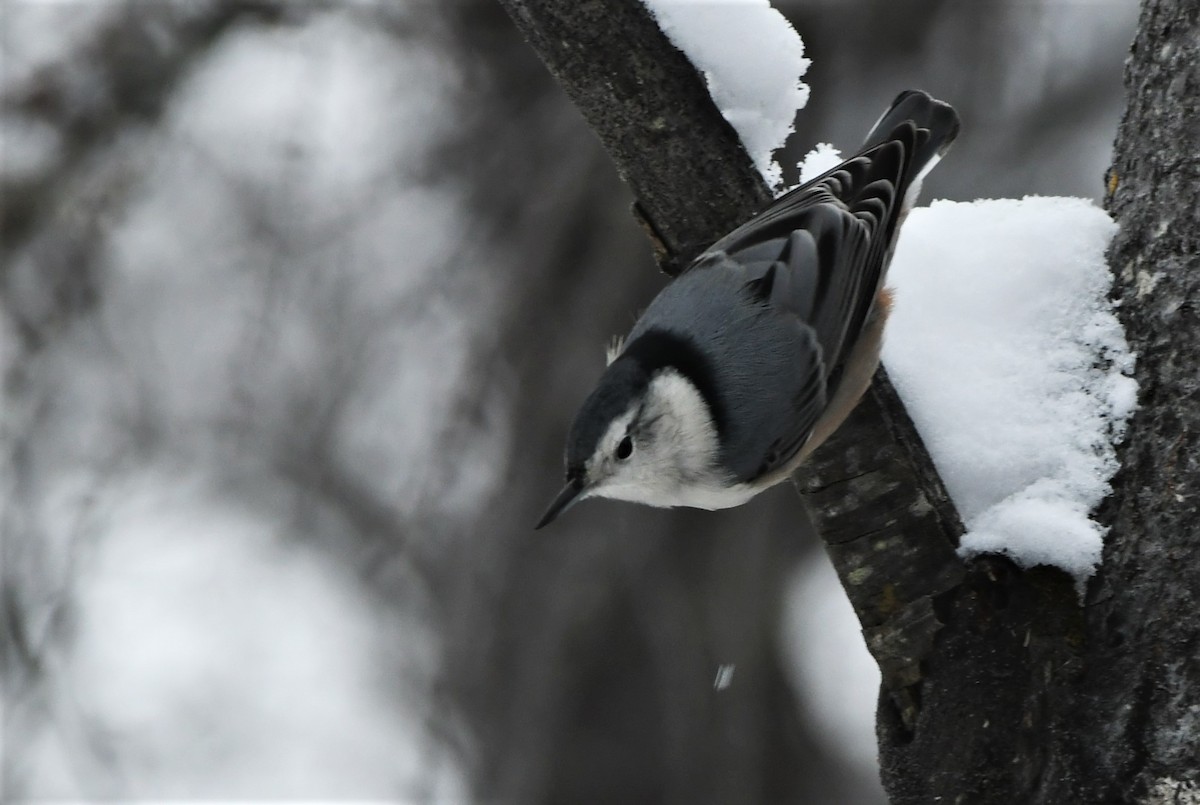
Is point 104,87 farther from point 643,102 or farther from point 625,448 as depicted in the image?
point 643,102

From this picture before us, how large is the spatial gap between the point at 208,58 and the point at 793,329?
9.40 ft

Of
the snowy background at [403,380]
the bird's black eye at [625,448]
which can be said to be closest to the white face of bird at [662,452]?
the bird's black eye at [625,448]

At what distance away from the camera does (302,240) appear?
15.1 ft

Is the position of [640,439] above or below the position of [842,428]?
above

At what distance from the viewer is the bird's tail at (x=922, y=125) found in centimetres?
251

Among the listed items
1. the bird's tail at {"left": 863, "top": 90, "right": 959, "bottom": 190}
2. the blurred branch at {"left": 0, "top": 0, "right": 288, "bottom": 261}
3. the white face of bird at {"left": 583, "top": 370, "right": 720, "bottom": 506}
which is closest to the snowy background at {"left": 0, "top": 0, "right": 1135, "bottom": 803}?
the blurred branch at {"left": 0, "top": 0, "right": 288, "bottom": 261}

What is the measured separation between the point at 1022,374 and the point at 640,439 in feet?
2.42

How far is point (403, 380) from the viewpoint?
16.5 ft

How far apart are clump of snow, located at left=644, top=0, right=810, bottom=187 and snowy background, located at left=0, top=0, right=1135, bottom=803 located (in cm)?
223

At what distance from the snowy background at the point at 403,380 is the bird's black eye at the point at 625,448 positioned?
2.16 meters

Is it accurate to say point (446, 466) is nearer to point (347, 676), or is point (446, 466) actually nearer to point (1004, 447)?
point (347, 676)

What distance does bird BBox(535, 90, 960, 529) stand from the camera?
2.16m

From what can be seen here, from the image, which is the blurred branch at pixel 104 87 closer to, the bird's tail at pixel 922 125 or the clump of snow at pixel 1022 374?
the bird's tail at pixel 922 125

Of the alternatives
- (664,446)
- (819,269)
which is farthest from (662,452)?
(819,269)
